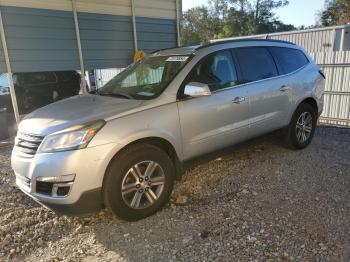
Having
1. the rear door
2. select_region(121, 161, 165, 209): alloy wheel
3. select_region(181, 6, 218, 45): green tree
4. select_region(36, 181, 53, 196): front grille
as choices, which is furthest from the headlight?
select_region(181, 6, 218, 45): green tree

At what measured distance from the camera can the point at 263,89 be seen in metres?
4.29

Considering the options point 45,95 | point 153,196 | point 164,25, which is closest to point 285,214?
point 153,196

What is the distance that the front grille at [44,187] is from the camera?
2887mm

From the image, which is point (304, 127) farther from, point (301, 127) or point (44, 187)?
point (44, 187)

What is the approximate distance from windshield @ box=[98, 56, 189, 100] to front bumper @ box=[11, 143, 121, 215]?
91 cm

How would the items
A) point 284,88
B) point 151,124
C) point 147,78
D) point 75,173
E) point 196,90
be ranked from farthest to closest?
point 284,88 → point 147,78 → point 196,90 → point 151,124 → point 75,173

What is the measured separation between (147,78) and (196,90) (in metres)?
0.93

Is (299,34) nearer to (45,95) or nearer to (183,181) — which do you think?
(45,95)

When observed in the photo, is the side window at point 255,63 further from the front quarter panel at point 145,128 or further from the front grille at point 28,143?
the front grille at point 28,143

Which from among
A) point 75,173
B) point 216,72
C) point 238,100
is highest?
point 216,72

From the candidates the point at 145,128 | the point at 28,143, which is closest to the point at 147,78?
the point at 145,128

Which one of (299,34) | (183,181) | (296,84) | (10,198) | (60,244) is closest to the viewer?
(60,244)

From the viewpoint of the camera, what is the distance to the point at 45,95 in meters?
8.23

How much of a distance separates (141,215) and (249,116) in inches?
75.7
